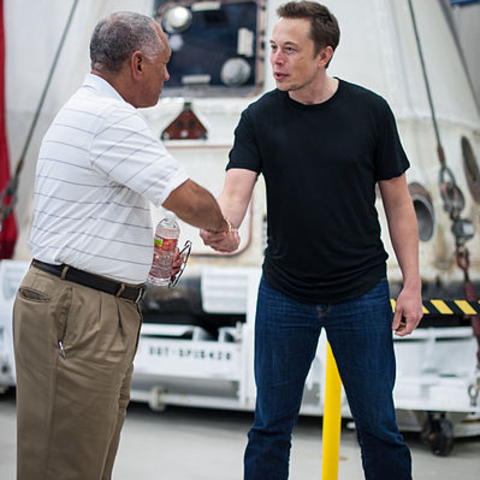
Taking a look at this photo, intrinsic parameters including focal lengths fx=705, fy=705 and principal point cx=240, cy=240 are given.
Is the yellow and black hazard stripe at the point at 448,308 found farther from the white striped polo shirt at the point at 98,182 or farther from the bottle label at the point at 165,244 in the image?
the white striped polo shirt at the point at 98,182

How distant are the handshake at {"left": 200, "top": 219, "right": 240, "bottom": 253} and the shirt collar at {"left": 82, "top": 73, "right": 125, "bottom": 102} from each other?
462 millimetres

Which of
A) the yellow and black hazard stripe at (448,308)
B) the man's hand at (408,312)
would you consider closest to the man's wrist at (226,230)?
the man's hand at (408,312)

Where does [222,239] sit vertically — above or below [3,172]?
above

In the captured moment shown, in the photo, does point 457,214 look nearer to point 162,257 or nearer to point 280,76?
point 280,76

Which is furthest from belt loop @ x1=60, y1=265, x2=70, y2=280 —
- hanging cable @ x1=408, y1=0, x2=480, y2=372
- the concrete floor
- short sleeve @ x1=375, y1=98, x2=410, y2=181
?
hanging cable @ x1=408, y1=0, x2=480, y2=372

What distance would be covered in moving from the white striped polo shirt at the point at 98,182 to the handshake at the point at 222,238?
0.27 metres

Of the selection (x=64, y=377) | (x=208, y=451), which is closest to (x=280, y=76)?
(x=64, y=377)

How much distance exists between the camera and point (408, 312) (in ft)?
7.00

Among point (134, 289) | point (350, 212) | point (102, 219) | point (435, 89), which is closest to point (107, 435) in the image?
point (134, 289)

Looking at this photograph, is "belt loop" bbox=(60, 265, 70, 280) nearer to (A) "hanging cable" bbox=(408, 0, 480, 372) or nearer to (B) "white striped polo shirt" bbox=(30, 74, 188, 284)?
(B) "white striped polo shirt" bbox=(30, 74, 188, 284)

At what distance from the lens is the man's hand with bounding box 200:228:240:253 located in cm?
204

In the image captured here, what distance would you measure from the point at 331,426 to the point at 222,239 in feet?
2.95

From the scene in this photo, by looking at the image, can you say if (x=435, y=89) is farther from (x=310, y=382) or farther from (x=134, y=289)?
(x=134, y=289)

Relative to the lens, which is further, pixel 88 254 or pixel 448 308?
pixel 448 308
